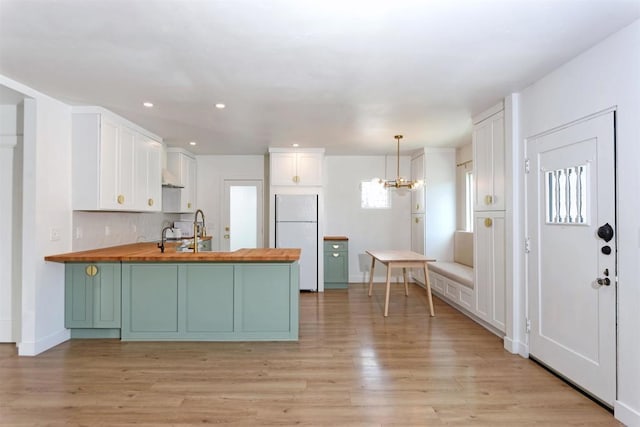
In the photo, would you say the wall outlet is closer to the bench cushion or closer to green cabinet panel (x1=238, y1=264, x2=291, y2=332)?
green cabinet panel (x1=238, y1=264, x2=291, y2=332)

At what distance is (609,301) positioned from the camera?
7.18 feet

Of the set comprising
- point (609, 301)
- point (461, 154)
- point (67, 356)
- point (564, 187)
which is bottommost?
point (67, 356)

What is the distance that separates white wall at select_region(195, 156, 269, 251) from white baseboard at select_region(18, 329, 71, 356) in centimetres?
297

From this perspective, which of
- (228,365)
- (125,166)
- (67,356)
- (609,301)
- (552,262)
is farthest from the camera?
(125,166)

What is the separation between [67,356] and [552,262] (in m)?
4.12

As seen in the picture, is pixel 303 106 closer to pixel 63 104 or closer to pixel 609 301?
pixel 63 104

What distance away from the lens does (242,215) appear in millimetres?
6250

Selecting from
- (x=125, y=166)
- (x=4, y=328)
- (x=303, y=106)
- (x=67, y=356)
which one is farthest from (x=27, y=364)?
(x=303, y=106)

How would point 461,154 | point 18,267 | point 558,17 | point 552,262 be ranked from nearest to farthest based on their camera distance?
point 558,17 → point 552,262 → point 18,267 → point 461,154

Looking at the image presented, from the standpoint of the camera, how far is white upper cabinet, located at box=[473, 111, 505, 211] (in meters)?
3.34

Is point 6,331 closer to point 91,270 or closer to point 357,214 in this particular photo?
point 91,270

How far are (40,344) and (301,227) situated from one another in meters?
3.42

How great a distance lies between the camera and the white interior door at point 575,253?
2.20m

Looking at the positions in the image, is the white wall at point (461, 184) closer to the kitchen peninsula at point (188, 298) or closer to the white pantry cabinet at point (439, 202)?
the white pantry cabinet at point (439, 202)
